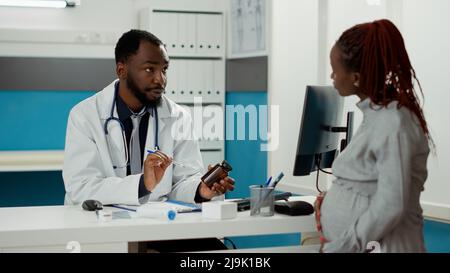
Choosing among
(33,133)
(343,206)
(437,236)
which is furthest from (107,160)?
(33,133)

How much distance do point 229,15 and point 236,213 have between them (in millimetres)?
2499

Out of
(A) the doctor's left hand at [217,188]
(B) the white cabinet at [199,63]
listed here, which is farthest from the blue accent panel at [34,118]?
(A) the doctor's left hand at [217,188]

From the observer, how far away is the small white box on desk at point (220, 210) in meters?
1.67

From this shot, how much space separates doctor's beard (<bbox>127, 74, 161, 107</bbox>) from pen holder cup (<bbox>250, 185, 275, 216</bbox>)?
25.4 inches

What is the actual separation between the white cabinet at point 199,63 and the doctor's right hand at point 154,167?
2058 millimetres

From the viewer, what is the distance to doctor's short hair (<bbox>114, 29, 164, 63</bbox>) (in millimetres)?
2260

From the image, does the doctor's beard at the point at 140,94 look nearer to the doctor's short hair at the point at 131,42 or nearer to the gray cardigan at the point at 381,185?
the doctor's short hair at the point at 131,42

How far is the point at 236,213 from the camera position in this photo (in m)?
1.72

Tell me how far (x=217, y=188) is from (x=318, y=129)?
379 millimetres

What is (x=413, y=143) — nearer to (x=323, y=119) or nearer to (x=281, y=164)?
(x=323, y=119)

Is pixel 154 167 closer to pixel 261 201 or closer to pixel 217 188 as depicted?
pixel 217 188

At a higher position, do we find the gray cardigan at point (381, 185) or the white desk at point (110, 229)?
the gray cardigan at point (381, 185)

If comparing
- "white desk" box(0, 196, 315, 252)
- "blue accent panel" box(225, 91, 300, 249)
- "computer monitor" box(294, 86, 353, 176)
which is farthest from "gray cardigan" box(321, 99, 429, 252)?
"blue accent panel" box(225, 91, 300, 249)
